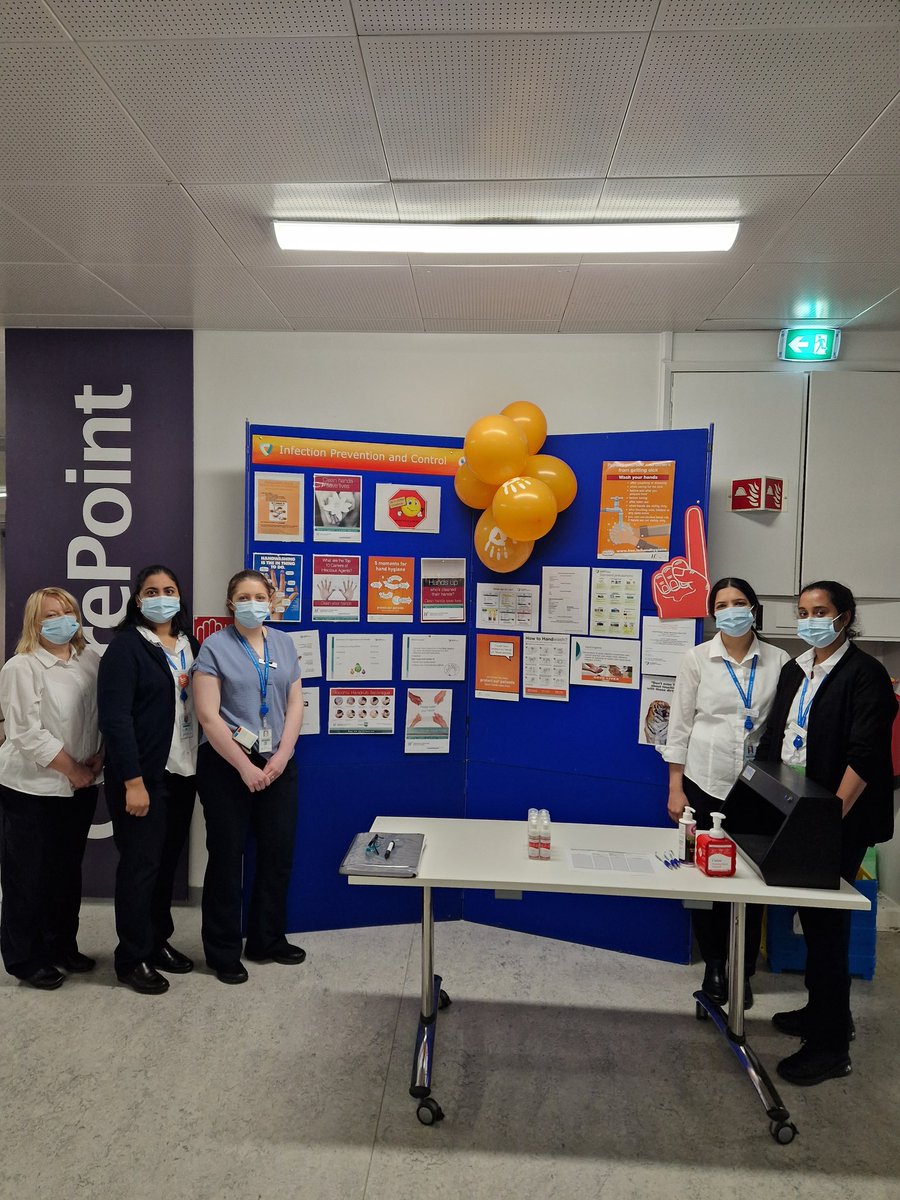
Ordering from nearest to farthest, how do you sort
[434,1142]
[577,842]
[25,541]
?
[434,1142]
[577,842]
[25,541]

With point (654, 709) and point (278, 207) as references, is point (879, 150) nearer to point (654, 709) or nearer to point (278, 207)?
point (278, 207)

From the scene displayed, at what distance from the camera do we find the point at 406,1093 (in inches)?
92.2

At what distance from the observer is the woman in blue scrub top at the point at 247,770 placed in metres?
2.89

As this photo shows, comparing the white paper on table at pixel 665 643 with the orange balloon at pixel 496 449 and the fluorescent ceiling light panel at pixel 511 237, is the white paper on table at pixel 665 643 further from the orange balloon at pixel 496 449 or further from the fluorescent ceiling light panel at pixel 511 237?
the fluorescent ceiling light panel at pixel 511 237

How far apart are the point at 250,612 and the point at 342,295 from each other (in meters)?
1.49

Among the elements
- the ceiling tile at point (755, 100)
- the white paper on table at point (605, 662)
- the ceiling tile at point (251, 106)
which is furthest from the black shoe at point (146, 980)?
the ceiling tile at point (755, 100)

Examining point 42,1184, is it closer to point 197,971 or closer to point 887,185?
point 197,971

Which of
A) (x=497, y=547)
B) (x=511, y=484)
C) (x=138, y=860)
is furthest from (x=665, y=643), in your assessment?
(x=138, y=860)

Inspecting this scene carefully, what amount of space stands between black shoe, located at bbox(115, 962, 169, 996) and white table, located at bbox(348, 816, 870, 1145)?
1.20 m

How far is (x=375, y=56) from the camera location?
171 centimetres

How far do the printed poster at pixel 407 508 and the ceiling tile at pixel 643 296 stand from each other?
1.10 meters

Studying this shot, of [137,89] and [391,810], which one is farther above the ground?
[137,89]

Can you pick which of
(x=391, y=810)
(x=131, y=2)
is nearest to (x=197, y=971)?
(x=391, y=810)

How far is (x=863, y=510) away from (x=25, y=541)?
14.1 feet
